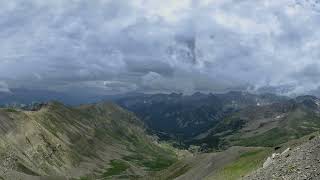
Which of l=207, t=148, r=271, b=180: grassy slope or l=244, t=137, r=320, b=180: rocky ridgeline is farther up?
l=244, t=137, r=320, b=180: rocky ridgeline

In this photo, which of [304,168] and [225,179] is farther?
[225,179]

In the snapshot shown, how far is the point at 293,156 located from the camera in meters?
59.7

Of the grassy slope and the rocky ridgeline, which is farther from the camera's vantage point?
the grassy slope

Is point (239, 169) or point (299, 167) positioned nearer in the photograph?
point (299, 167)

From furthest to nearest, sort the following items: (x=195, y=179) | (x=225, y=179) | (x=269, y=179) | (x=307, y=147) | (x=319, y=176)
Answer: (x=195, y=179) < (x=225, y=179) < (x=307, y=147) < (x=269, y=179) < (x=319, y=176)

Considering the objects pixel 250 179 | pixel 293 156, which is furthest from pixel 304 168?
pixel 250 179

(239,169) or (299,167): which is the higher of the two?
(299,167)

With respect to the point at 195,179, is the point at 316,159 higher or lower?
higher

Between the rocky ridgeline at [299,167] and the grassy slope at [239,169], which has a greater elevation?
the rocky ridgeline at [299,167]

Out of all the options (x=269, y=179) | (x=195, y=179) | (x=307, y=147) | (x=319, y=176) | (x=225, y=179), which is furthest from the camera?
(x=195, y=179)

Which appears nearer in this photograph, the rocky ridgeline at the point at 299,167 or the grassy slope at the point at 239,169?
the rocky ridgeline at the point at 299,167

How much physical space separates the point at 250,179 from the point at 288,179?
11.8 metres

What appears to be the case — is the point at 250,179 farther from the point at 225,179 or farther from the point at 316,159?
the point at 225,179

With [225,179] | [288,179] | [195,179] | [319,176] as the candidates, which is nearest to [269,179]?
[288,179]
